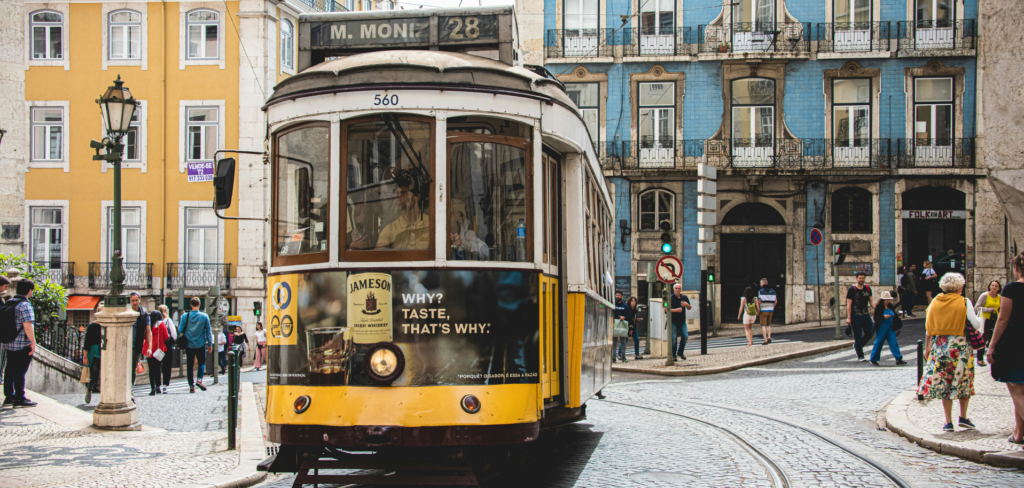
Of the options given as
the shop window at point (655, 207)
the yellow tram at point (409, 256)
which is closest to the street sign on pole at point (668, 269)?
the yellow tram at point (409, 256)

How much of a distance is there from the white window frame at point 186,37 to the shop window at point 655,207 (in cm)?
1446

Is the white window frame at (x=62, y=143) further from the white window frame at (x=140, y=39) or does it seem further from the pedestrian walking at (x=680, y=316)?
the pedestrian walking at (x=680, y=316)

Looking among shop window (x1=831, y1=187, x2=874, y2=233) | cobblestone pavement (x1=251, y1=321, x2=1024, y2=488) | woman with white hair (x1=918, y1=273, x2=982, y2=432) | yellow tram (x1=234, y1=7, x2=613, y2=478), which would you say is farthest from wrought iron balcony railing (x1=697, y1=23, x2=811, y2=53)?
yellow tram (x1=234, y1=7, x2=613, y2=478)

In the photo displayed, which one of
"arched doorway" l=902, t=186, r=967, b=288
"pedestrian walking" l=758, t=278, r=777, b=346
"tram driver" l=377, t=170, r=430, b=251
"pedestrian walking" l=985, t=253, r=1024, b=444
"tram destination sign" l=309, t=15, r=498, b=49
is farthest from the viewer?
"arched doorway" l=902, t=186, r=967, b=288

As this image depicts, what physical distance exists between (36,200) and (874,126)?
27.4m

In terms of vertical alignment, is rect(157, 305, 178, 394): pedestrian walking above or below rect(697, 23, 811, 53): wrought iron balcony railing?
below

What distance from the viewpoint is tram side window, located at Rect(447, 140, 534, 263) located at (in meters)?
6.05

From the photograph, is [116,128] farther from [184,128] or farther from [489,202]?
[184,128]

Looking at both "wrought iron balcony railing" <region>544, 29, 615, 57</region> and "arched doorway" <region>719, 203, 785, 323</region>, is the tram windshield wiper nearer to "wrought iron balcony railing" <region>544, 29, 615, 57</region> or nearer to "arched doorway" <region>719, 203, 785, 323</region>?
"arched doorway" <region>719, 203, 785, 323</region>

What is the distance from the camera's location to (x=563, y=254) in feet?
22.4

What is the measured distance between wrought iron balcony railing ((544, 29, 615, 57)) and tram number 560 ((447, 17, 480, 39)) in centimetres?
2474

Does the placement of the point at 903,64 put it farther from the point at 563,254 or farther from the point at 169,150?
the point at 563,254

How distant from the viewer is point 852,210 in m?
30.5

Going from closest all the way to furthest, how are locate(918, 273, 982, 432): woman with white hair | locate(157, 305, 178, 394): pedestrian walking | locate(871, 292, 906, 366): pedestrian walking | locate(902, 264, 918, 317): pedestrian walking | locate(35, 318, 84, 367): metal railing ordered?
1. locate(918, 273, 982, 432): woman with white hair
2. locate(157, 305, 178, 394): pedestrian walking
3. locate(871, 292, 906, 366): pedestrian walking
4. locate(35, 318, 84, 367): metal railing
5. locate(902, 264, 918, 317): pedestrian walking
